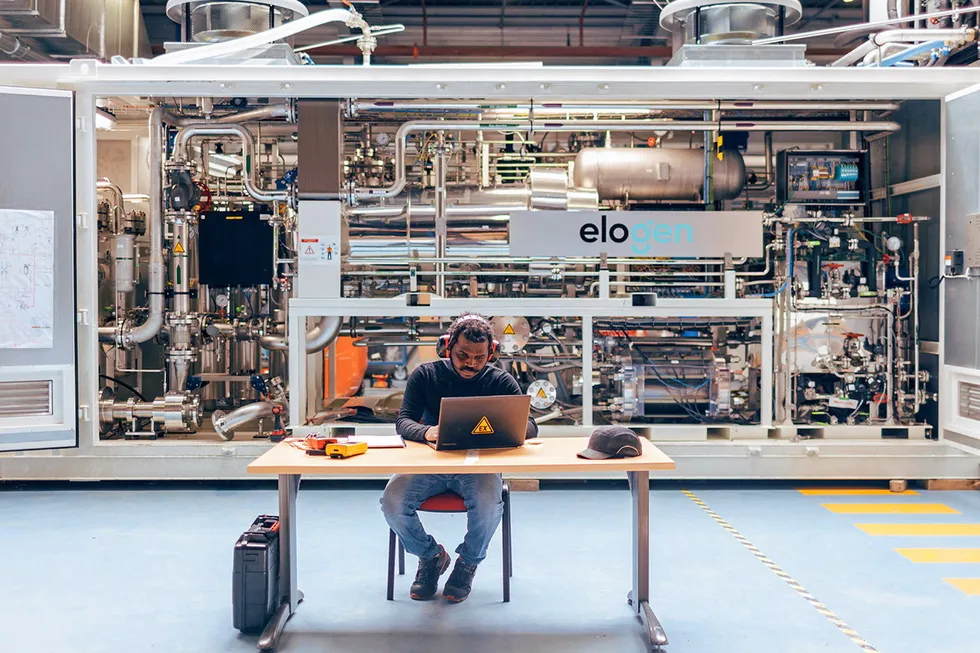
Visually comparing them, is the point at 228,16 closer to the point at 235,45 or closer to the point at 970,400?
the point at 235,45

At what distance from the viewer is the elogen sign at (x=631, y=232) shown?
18.0 ft

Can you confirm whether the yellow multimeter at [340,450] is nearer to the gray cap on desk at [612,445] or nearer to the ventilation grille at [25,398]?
the gray cap on desk at [612,445]

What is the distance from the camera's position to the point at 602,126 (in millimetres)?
5781

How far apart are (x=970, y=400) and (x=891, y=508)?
80cm

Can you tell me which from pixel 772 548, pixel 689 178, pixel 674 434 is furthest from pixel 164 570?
pixel 689 178

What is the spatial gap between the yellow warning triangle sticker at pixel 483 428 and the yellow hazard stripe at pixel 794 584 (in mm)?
1493

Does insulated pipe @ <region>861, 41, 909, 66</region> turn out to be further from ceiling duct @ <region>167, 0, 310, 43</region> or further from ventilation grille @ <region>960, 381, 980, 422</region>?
ceiling duct @ <region>167, 0, 310, 43</region>

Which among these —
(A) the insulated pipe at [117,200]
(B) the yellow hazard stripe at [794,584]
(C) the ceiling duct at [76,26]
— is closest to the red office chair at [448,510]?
(B) the yellow hazard stripe at [794,584]

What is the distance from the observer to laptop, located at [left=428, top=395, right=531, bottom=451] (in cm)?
291

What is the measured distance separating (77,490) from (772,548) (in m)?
4.31

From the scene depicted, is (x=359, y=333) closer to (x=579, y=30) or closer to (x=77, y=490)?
(x=77, y=490)

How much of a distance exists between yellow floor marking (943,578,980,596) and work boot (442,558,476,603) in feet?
6.88

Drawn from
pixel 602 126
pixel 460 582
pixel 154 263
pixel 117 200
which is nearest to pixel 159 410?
pixel 154 263

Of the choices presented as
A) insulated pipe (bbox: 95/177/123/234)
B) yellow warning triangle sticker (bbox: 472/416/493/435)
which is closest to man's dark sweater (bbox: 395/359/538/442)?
yellow warning triangle sticker (bbox: 472/416/493/435)
